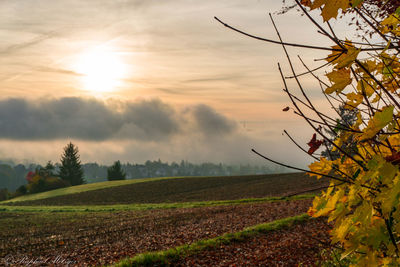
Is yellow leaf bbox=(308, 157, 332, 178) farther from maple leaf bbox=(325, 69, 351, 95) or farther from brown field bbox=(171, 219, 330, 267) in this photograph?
brown field bbox=(171, 219, 330, 267)

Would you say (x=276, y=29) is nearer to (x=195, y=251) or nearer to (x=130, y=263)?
(x=130, y=263)

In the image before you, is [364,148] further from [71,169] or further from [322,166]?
[71,169]

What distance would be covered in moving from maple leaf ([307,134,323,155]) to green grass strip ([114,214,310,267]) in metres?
7.20

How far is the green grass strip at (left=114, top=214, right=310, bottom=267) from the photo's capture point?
7.89 m

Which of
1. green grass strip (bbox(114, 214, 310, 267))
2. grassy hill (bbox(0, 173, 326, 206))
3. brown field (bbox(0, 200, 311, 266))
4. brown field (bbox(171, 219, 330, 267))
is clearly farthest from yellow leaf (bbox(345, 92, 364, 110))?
grassy hill (bbox(0, 173, 326, 206))

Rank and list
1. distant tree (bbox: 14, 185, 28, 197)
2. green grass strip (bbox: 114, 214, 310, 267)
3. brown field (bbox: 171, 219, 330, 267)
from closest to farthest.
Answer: brown field (bbox: 171, 219, 330, 267)
green grass strip (bbox: 114, 214, 310, 267)
distant tree (bbox: 14, 185, 28, 197)

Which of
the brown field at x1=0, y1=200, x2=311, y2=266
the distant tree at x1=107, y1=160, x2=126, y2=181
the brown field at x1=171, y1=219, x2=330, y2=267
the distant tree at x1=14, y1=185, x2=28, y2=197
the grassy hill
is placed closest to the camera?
the brown field at x1=171, y1=219, x2=330, y2=267

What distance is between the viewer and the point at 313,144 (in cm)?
162

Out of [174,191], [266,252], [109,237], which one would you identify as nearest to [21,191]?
[174,191]

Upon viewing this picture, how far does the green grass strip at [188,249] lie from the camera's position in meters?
7.89

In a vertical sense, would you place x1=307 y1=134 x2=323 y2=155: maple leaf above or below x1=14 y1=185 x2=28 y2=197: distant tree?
above

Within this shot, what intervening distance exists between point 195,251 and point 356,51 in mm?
8619

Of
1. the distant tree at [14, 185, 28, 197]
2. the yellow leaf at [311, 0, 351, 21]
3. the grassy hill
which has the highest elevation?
the yellow leaf at [311, 0, 351, 21]

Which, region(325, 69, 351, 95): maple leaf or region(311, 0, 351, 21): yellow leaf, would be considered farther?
region(325, 69, 351, 95): maple leaf
